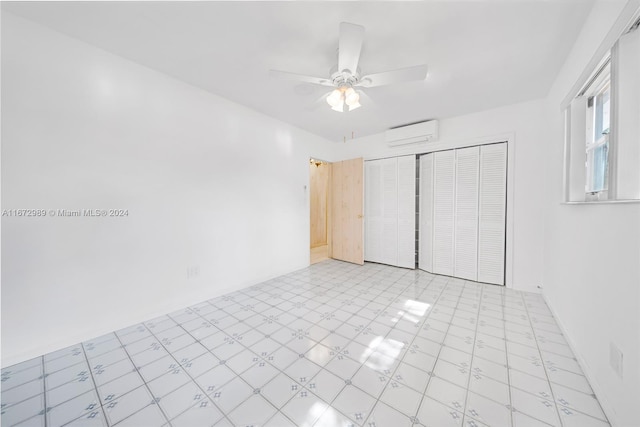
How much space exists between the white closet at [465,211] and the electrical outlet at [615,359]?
212cm

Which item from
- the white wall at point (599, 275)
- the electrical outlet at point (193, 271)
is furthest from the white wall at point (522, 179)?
the electrical outlet at point (193, 271)

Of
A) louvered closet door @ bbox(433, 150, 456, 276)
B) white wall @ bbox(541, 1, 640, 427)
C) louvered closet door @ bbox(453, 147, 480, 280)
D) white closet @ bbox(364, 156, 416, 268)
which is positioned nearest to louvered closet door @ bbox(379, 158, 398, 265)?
white closet @ bbox(364, 156, 416, 268)

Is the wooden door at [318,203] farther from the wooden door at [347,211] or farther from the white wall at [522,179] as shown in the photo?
the white wall at [522,179]

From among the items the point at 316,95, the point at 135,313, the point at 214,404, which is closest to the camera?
the point at 214,404

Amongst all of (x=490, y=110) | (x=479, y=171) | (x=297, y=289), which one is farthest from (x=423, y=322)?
(x=490, y=110)

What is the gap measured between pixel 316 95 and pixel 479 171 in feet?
8.44

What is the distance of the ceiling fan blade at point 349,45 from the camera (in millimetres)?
1441

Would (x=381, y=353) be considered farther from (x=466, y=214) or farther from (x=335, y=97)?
(x=466, y=214)

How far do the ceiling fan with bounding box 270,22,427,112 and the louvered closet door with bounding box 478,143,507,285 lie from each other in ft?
7.02

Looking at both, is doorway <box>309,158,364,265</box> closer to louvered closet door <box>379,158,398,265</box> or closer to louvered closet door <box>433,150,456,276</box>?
louvered closet door <box>379,158,398,265</box>

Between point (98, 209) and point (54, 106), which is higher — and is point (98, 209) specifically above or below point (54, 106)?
below

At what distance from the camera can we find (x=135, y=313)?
2.19 metres

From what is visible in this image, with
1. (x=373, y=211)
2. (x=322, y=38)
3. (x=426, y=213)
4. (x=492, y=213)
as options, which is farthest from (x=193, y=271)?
(x=492, y=213)

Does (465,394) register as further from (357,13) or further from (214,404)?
(357,13)
